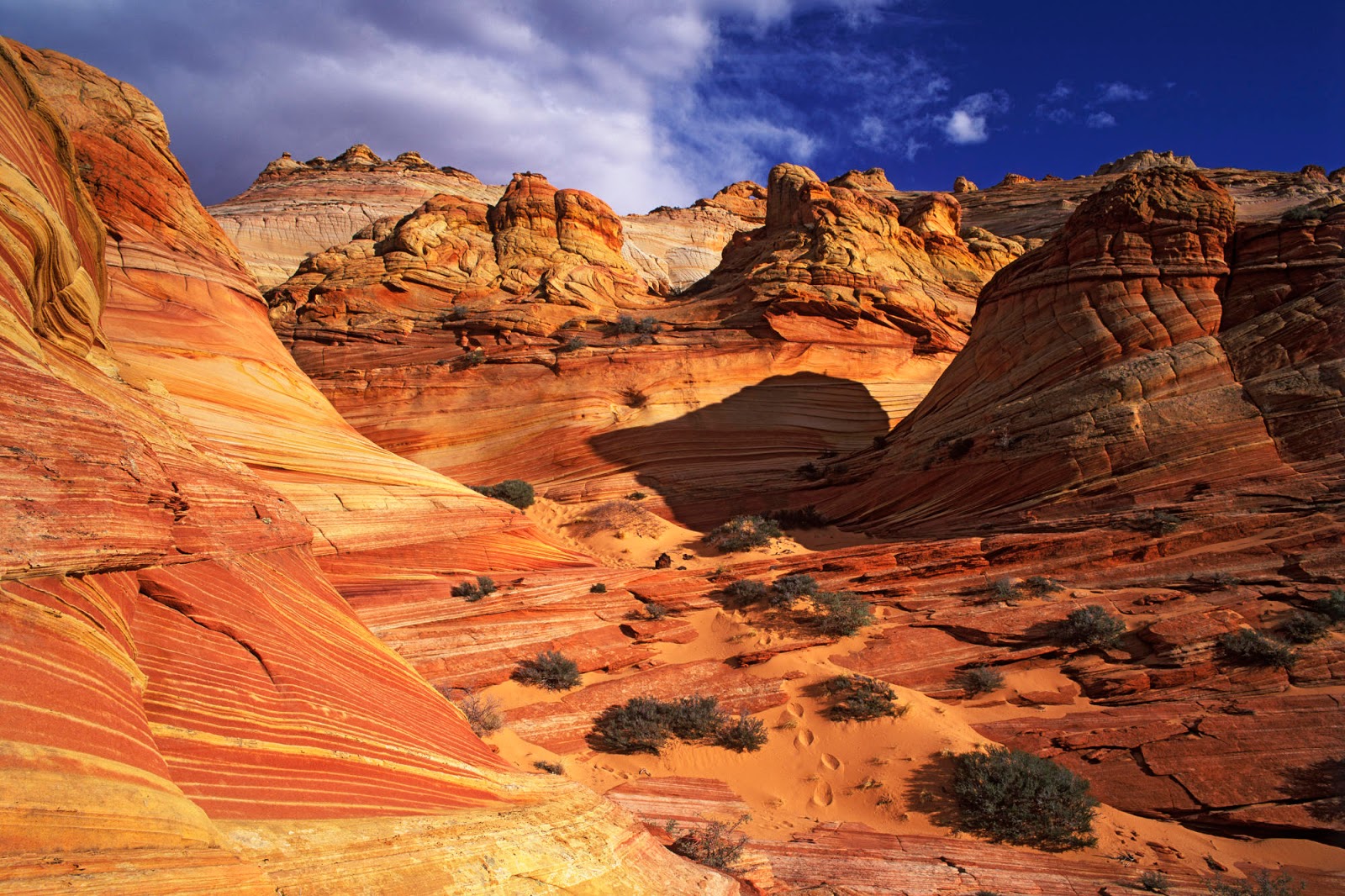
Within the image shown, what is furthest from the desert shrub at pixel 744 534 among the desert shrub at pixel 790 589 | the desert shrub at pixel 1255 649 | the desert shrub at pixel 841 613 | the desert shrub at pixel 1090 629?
the desert shrub at pixel 1255 649

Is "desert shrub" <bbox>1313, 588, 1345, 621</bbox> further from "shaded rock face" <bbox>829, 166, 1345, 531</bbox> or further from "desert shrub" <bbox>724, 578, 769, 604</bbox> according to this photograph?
"desert shrub" <bbox>724, 578, 769, 604</bbox>

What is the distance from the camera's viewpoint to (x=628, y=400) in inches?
842

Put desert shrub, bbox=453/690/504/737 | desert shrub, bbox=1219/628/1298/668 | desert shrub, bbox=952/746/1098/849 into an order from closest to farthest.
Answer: desert shrub, bbox=952/746/1098/849
desert shrub, bbox=1219/628/1298/668
desert shrub, bbox=453/690/504/737

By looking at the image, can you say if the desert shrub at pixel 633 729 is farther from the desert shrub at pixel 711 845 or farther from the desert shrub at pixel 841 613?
the desert shrub at pixel 841 613

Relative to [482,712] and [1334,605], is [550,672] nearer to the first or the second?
[482,712]

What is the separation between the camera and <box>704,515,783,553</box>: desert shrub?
44.2 ft

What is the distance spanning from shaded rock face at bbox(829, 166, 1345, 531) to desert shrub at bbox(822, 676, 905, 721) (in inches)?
194

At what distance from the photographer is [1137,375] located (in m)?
11.2

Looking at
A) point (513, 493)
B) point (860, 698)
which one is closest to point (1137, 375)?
point (860, 698)

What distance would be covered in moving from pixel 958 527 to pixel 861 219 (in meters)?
18.2

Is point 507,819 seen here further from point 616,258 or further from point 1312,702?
point 616,258

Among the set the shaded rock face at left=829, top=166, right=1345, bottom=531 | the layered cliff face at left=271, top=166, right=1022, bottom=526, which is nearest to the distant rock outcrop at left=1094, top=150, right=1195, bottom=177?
the layered cliff face at left=271, top=166, right=1022, bottom=526

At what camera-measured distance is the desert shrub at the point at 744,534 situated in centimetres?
1347

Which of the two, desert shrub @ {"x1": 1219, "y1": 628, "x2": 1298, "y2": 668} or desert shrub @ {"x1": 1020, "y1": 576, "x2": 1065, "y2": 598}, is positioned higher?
desert shrub @ {"x1": 1020, "y1": 576, "x2": 1065, "y2": 598}
